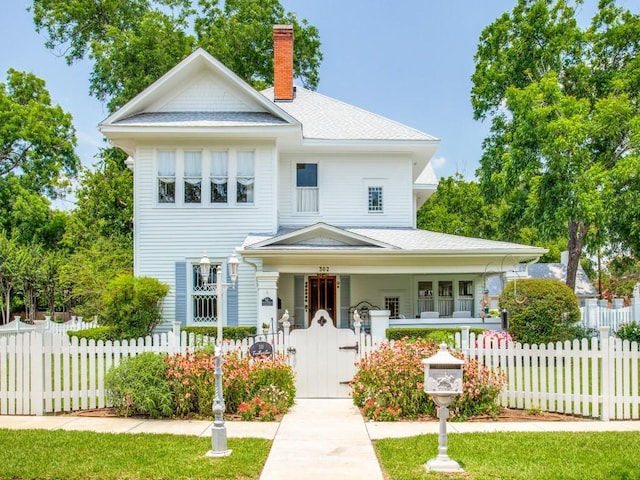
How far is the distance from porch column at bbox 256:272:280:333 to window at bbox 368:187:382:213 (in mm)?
5740

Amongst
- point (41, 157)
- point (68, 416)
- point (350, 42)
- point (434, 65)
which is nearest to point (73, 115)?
point (41, 157)

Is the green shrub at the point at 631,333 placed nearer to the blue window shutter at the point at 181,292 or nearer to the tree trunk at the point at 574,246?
the tree trunk at the point at 574,246

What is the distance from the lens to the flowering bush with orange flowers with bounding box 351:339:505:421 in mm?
10477

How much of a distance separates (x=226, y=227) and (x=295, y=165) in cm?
366

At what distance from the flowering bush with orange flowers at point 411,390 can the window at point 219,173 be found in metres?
10.2

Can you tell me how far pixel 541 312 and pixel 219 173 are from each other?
10.2m

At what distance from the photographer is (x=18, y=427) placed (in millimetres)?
9766

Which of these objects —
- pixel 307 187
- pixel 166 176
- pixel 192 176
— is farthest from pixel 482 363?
pixel 166 176

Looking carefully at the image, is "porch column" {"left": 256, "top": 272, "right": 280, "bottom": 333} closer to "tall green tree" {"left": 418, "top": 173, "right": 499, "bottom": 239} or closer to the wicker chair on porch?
the wicker chair on porch

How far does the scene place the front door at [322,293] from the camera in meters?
21.1

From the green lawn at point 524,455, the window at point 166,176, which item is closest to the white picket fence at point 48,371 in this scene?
the green lawn at point 524,455

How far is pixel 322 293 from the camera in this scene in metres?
21.1

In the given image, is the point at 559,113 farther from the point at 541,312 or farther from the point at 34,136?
the point at 34,136

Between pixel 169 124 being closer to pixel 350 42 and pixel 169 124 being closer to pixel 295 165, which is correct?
pixel 295 165
